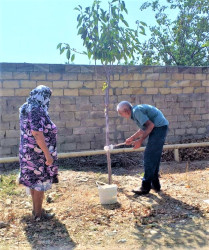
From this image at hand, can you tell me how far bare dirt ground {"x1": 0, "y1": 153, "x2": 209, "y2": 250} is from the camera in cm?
294

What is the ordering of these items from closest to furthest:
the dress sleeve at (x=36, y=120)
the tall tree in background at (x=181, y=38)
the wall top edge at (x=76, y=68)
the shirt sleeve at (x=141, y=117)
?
the dress sleeve at (x=36, y=120) → the shirt sleeve at (x=141, y=117) → the wall top edge at (x=76, y=68) → the tall tree in background at (x=181, y=38)

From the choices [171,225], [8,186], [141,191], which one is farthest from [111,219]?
[8,186]

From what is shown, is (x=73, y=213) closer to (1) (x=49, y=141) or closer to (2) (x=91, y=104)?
(1) (x=49, y=141)

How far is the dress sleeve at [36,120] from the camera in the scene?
3.10 meters

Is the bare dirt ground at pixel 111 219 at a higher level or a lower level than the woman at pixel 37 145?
lower

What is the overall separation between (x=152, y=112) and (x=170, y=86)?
4.25 metres

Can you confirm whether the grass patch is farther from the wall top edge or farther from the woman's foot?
the wall top edge

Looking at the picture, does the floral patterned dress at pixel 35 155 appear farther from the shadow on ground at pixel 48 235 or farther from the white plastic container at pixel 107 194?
the white plastic container at pixel 107 194

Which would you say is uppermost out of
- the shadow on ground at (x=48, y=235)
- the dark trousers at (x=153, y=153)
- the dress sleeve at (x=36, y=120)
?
the dress sleeve at (x=36, y=120)

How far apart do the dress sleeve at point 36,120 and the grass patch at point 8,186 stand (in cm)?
175

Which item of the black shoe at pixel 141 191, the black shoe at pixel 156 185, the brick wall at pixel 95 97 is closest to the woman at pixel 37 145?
the black shoe at pixel 141 191

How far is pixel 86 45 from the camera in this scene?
420 cm

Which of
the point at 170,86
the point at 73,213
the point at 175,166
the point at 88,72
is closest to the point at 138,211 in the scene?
the point at 73,213

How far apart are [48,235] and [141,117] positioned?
1883 mm
